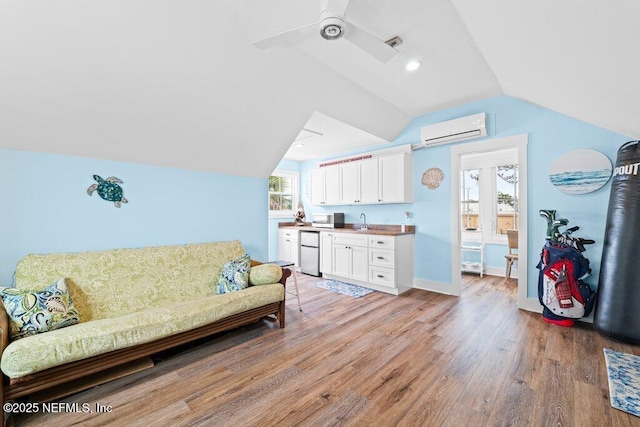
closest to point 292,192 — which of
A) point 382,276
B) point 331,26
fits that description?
point 382,276

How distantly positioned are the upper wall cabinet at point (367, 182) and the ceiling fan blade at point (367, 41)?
229 cm

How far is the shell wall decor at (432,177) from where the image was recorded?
3996mm

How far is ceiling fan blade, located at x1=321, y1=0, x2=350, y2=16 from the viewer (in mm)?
1582

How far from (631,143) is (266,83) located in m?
3.50

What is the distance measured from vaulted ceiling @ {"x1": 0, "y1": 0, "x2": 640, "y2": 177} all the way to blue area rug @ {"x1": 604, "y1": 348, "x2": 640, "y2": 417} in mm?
1930

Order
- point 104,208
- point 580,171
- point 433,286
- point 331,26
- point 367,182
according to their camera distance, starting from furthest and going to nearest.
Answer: point 367,182 → point 433,286 → point 580,171 → point 104,208 → point 331,26

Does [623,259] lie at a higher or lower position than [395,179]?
lower

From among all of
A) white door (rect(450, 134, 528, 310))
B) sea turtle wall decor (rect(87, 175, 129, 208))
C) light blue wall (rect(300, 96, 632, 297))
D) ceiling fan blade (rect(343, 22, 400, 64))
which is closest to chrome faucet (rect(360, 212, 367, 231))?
light blue wall (rect(300, 96, 632, 297))

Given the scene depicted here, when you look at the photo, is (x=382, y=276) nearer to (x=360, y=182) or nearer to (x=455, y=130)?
(x=360, y=182)

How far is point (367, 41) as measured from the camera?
1.87m

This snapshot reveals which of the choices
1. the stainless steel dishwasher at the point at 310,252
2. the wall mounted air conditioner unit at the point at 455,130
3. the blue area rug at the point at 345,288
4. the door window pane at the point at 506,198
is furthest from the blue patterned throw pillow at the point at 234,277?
the door window pane at the point at 506,198

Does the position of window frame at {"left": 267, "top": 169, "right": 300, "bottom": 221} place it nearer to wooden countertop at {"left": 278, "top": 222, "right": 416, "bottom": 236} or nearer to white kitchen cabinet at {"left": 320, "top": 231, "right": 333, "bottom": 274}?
wooden countertop at {"left": 278, "top": 222, "right": 416, "bottom": 236}

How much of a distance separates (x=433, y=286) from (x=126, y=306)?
385cm

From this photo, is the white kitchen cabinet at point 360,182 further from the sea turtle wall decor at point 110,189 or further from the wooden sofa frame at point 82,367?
the sea turtle wall decor at point 110,189
